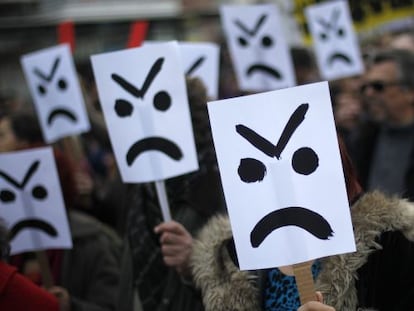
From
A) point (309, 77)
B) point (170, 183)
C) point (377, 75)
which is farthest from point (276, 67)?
point (170, 183)

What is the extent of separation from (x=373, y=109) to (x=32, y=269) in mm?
2221

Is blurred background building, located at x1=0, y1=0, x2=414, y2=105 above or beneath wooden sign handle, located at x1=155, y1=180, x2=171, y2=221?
above

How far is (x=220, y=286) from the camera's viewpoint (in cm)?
227

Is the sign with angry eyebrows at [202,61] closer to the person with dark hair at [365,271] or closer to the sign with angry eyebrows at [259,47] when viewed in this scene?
the sign with angry eyebrows at [259,47]

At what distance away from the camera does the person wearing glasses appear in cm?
421

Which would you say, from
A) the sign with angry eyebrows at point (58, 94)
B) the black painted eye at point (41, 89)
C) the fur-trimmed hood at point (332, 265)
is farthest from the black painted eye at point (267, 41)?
the fur-trimmed hood at point (332, 265)

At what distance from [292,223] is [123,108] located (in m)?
1.01

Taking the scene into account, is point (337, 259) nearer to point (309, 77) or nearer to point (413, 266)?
point (413, 266)

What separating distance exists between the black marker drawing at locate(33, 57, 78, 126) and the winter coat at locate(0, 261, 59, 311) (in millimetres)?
2042

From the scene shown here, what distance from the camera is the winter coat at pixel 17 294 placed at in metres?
2.40

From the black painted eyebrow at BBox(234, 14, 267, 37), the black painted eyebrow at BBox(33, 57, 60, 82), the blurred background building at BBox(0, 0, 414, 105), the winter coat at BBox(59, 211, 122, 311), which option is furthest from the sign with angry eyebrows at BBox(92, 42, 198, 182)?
the blurred background building at BBox(0, 0, 414, 105)

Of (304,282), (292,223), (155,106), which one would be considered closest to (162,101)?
(155,106)

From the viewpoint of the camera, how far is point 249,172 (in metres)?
2.00

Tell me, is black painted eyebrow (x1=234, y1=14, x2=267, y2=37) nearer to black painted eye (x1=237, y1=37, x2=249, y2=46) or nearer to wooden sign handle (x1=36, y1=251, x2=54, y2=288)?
black painted eye (x1=237, y1=37, x2=249, y2=46)
